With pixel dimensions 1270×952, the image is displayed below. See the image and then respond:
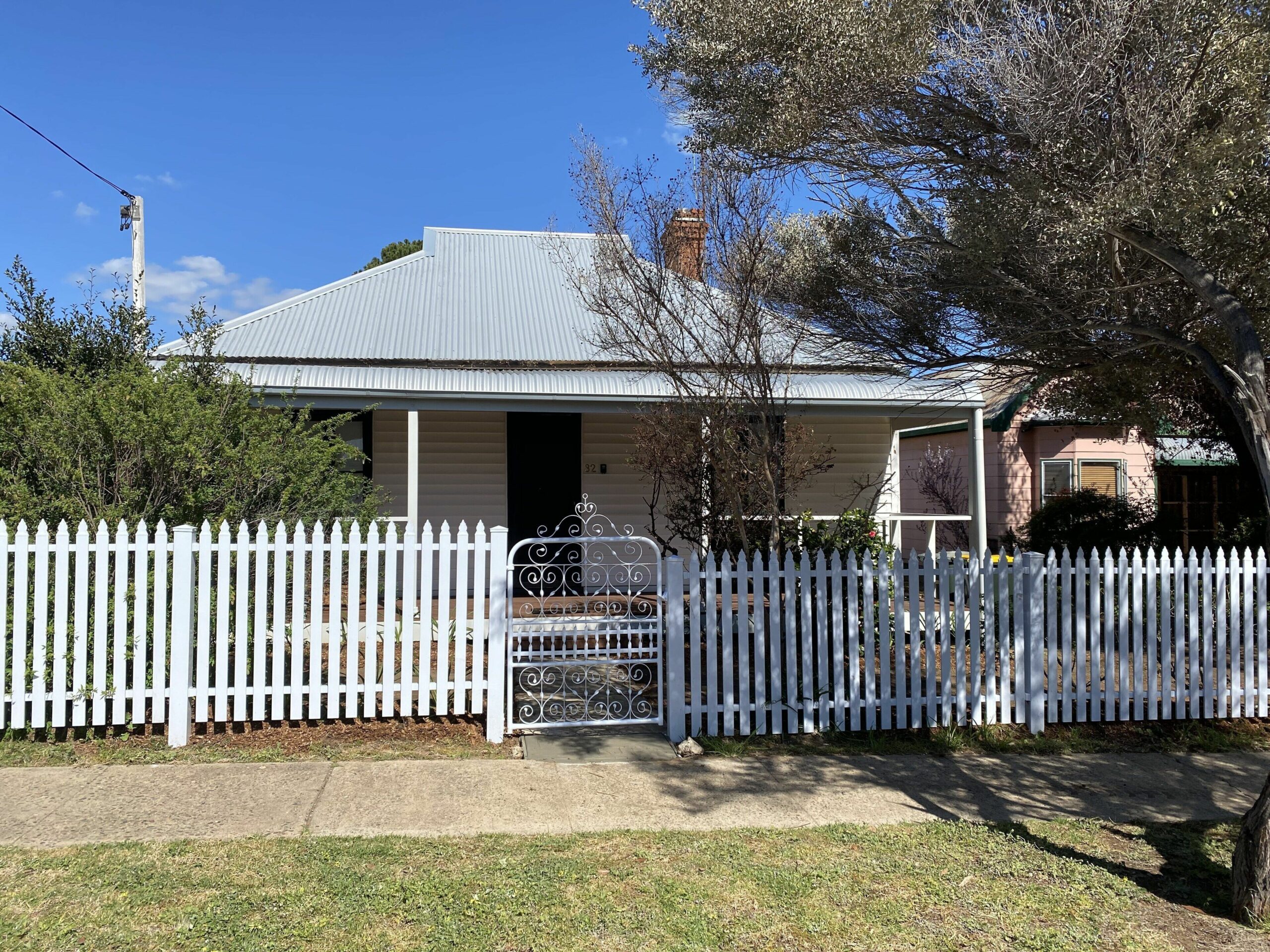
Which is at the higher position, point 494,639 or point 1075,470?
point 1075,470

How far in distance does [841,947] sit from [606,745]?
2914mm

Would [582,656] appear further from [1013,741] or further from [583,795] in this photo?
[1013,741]

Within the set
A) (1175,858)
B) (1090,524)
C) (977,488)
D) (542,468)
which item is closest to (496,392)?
(542,468)

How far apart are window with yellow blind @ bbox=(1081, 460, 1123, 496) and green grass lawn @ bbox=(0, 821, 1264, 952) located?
41.1ft

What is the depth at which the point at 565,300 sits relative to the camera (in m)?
14.2

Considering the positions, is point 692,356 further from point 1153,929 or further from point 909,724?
point 1153,929

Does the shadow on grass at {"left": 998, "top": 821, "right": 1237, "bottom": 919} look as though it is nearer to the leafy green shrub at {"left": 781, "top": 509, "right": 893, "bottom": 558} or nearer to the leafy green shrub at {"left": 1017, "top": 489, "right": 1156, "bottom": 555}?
the leafy green shrub at {"left": 781, "top": 509, "right": 893, "bottom": 558}

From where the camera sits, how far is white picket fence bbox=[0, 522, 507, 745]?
592cm

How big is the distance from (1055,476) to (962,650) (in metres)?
11.0

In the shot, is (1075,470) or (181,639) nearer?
(181,639)

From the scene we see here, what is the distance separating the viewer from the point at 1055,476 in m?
16.3

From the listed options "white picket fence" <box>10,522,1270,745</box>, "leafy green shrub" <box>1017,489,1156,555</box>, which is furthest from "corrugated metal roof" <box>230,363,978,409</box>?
"white picket fence" <box>10,522,1270,745</box>

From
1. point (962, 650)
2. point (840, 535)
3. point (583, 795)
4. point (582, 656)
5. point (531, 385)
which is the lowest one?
point (583, 795)

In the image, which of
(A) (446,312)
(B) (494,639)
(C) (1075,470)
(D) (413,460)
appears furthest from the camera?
(C) (1075,470)
